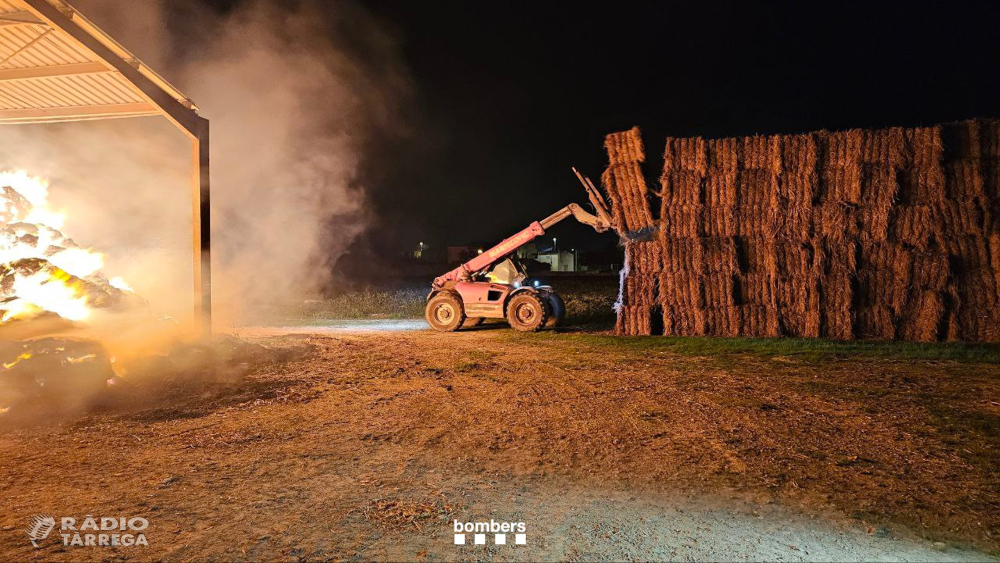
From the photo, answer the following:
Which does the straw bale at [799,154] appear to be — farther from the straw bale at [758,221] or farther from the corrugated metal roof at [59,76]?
the corrugated metal roof at [59,76]

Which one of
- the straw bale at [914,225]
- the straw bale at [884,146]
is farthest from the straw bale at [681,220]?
the straw bale at [914,225]

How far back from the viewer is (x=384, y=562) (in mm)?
3219

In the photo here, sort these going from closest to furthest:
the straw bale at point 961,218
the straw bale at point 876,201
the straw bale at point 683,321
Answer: the straw bale at point 961,218 < the straw bale at point 876,201 < the straw bale at point 683,321

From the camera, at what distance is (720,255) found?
Answer: 14234mm

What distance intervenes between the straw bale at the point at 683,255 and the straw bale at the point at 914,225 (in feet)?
14.0

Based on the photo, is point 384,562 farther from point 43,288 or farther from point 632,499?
point 43,288

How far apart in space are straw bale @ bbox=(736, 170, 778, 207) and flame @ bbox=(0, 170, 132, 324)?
14.2 meters

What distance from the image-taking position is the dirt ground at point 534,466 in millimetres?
3494

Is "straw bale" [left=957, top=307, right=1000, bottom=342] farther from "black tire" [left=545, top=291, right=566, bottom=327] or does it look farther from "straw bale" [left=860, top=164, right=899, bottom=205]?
"black tire" [left=545, top=291, right=566, bottom=327]

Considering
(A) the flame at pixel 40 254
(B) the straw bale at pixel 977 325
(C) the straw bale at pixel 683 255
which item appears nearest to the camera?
(A) the flame at pixel 40 254

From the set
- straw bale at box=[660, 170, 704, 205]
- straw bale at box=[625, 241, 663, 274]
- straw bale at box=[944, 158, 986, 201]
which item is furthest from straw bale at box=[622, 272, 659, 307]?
straw bale at box=[944, 158, 986, 201]

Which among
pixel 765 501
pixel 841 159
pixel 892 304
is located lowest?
pixel 765 501

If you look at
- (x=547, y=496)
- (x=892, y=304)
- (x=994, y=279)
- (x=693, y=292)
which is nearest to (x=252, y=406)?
(x=547, y=496)

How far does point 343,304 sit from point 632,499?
70.1ft
